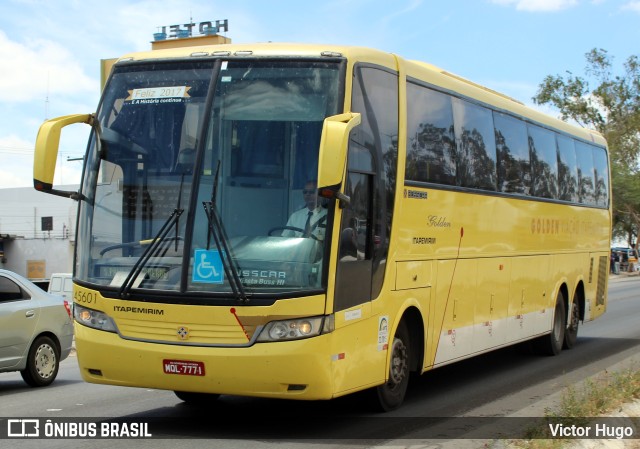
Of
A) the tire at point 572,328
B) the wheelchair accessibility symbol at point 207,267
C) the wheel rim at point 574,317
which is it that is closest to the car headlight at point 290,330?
the wheelchair accessibility symbol at point 207,267

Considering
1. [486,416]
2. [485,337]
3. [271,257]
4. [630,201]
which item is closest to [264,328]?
[271,257]

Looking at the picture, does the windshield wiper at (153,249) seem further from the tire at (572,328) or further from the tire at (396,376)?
the tire at (572,328)

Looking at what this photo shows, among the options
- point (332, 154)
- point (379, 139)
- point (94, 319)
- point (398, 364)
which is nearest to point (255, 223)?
point (332, 154)

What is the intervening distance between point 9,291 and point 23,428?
13.3 feet

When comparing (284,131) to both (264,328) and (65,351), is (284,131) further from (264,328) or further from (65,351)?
(65,351)

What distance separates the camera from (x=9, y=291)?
518 inches

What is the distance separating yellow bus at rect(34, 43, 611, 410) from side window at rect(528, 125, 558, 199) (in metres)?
4.69

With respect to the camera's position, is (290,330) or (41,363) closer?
(290,330)

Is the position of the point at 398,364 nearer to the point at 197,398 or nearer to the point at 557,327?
the point at 197,398

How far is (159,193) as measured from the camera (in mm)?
8938

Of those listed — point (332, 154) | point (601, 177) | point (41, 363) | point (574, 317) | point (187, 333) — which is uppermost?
point (601, 177)

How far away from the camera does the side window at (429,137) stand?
1078 centimetres

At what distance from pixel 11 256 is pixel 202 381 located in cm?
6448

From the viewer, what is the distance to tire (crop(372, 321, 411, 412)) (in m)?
10.1
